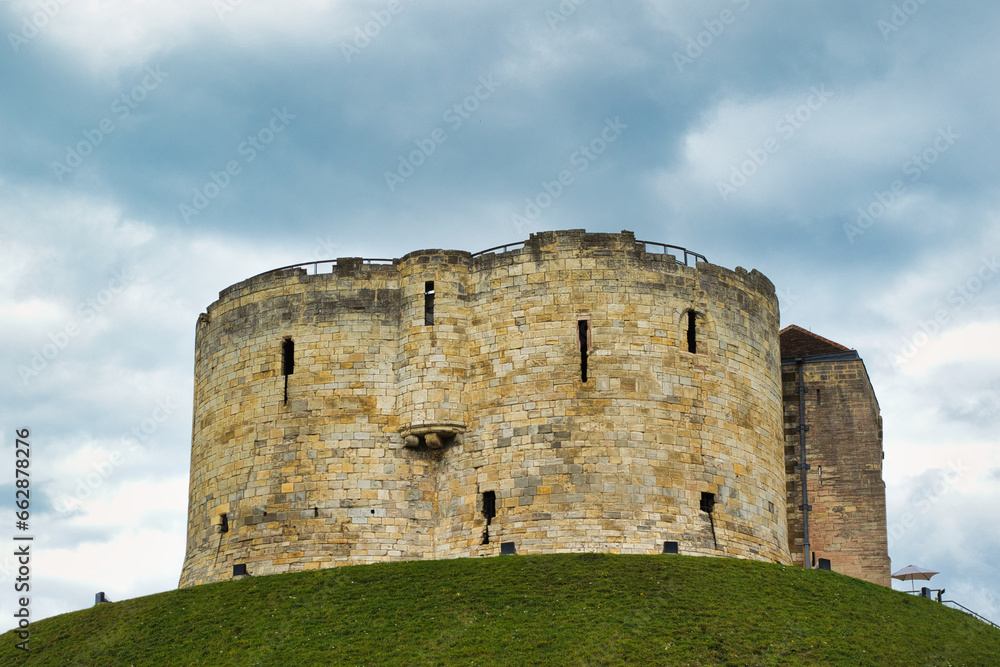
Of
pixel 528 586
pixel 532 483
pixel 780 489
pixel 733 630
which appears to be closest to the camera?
pixel 733 630

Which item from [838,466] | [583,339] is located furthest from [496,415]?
[838,466]

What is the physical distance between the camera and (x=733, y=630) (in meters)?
32.3

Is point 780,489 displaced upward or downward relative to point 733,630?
upward

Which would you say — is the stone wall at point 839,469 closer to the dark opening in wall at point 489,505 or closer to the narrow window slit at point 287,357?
the dark opening in wall at point 489,505

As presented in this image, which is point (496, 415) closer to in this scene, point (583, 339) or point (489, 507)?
point (489, 507)

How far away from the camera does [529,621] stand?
32.8 meters

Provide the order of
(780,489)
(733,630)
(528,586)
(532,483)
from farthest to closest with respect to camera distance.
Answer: (780,489) → (532,483) → (528,586) → (733,630)

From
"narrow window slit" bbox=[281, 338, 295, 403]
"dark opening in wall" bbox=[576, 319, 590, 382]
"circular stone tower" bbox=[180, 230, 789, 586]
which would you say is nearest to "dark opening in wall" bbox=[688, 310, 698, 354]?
"circular stone tower" bbox=[180, 230, 789, 586]

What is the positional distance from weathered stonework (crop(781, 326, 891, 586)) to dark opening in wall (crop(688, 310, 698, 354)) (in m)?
6.62

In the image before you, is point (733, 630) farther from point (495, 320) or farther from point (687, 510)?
point (495, 320)

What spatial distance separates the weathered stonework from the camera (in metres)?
43.7

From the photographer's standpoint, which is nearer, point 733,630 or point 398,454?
point 733,630

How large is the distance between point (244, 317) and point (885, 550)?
19637 millimetres

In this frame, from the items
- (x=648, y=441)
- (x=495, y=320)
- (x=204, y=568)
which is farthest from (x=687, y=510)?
(x=204, y=568)
